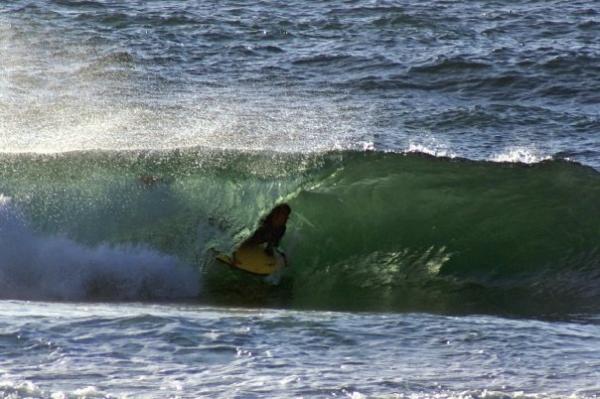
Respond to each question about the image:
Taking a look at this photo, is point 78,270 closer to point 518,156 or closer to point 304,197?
point 304,197

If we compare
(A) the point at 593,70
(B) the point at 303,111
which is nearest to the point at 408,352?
(B) the point at 303,111

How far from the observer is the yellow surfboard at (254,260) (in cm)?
1176

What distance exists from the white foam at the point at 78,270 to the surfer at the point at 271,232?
59 centimetres

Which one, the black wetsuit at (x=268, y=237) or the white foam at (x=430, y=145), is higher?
the white foam at (x=430, y=145)

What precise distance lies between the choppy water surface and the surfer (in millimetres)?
2166

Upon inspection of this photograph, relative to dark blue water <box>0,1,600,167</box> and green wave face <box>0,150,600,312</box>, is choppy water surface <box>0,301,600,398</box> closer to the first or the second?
green wave face <box>0,150,600,312</box>

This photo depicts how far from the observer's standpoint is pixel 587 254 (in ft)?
40.5

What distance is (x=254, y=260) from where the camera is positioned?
11.9 meters

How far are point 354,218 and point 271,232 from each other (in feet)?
3.36

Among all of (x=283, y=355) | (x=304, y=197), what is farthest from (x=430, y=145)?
(x=283, y=355)

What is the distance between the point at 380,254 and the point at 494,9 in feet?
40.3

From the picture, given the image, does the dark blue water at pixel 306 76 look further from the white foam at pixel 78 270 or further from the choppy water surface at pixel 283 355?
the choppy water surface at pixel 283 355

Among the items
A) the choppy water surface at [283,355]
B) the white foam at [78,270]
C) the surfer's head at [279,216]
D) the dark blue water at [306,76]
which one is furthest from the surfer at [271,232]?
the dark blue water at [306,76]

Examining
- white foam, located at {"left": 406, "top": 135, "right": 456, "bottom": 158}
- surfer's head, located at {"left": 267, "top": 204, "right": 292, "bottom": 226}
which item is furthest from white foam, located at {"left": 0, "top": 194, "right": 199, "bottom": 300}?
white foam, located at {"left": 406, "top": 135, "right": 456, "bottom": 158}
